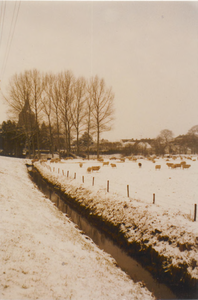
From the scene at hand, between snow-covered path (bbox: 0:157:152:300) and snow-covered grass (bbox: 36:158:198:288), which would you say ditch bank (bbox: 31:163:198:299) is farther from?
snow-covered path (bbox: 0:157:152:300)

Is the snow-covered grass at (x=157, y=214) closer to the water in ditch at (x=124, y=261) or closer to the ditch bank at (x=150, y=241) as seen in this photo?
the ditch bank at (x=150, y=241)

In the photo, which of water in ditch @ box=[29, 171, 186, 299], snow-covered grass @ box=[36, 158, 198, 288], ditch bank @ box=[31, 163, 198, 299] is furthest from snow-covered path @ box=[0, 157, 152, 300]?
snow-covered grass @ box=[36, 158, 198, 288]

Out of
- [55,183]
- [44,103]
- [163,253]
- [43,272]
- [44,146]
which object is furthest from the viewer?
[44,146]

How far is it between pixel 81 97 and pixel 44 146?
27.6 m

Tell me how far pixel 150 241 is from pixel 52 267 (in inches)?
161

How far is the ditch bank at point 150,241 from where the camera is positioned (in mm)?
6215

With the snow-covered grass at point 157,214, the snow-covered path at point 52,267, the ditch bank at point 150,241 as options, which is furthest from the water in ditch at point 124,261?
the snow-covered grass at point 157,214

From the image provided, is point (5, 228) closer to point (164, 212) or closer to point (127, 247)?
point (127, 247)

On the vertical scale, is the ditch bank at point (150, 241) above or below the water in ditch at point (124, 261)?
above

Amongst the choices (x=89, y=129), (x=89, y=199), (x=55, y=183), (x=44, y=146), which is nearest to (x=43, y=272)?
(x=89, y=199)

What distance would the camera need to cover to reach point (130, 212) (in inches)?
386

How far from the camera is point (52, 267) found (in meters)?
5.79

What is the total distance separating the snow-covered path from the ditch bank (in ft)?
3.87

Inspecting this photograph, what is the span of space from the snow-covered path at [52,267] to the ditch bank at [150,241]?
1180 millimetres
